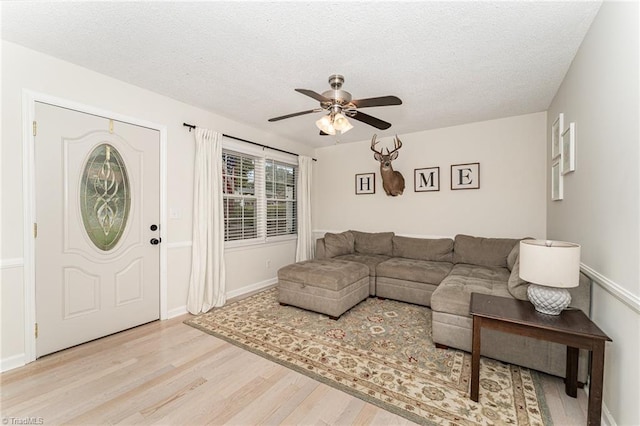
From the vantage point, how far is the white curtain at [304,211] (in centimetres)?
516

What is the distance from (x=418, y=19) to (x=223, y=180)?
3.05 m

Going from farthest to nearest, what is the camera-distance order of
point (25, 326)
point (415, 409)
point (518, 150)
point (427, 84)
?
point (518, 150), point (427, 84), point (25, 326), point (415, 409)

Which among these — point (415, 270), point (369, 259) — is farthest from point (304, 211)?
point (415, 270)

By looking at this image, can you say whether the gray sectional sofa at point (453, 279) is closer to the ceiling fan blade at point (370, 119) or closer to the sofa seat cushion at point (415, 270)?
the sofa seat cushion at point (415, 270)

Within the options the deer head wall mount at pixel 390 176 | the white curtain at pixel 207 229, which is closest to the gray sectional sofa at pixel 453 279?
the deer head wall mount at pixel 390 176

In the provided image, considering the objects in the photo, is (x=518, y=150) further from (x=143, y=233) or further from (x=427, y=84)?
(x=143, y=233)

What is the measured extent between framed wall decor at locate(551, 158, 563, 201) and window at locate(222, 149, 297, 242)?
Answer: 12.5ft

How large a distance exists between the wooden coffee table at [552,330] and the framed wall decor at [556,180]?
1542mm

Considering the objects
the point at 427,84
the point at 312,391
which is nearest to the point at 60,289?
the point at 312,391

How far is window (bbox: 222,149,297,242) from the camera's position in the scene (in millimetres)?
4043

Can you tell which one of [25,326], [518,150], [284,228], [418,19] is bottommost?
[25,326]

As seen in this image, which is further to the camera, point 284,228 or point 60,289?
point 284,228

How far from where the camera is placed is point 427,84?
282cm

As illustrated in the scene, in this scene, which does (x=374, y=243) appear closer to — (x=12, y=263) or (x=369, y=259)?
(x=369, y=259)
